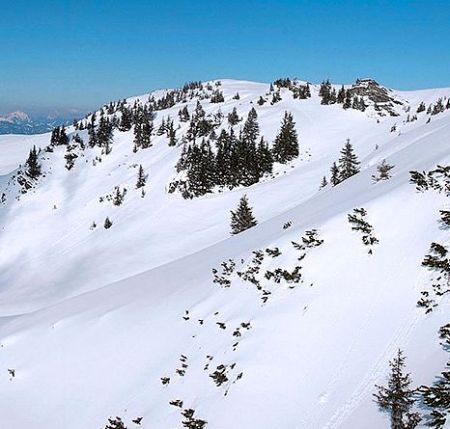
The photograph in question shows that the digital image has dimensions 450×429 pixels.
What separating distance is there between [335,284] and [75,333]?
1200 cm

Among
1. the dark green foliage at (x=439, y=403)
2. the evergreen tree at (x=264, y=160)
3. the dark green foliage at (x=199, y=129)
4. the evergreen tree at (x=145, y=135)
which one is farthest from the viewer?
the evergreen tree at (x=145, y=135)

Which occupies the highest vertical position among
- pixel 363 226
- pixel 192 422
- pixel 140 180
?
pixel 140 180

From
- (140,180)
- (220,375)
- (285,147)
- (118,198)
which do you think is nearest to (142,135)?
(140,180)

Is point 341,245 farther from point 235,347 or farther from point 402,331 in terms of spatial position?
point 235,347

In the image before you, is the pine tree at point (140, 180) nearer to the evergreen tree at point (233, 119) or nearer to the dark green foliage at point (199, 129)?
the dark green foliage at point (199, 129)

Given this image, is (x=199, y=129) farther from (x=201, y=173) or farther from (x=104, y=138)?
(x=201, y=173)

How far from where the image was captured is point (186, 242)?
45188 mm

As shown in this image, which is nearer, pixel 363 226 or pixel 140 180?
pixel 363 226

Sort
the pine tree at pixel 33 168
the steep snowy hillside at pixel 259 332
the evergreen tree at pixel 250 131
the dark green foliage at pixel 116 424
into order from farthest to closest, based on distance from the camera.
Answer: the pine tree at pixel 33 168, the evergreen tree at pixel 250 131, the dark green foliage at pixel 116 424, the steep snowy hillside at pixel 259 332

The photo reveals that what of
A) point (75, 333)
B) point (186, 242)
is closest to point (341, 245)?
point (75, 333)

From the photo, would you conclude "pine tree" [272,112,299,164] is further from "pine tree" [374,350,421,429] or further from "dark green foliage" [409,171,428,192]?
"pine tree" [374,350,421,429]

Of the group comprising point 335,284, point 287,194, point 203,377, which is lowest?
point 203,377

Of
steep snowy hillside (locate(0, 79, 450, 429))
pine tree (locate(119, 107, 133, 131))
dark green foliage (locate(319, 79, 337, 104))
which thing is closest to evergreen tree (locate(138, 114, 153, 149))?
pine tree (locate(119, 107, 133, 131))

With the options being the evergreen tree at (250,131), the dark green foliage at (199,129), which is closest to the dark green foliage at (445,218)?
the evergreen tree at (250,131)
